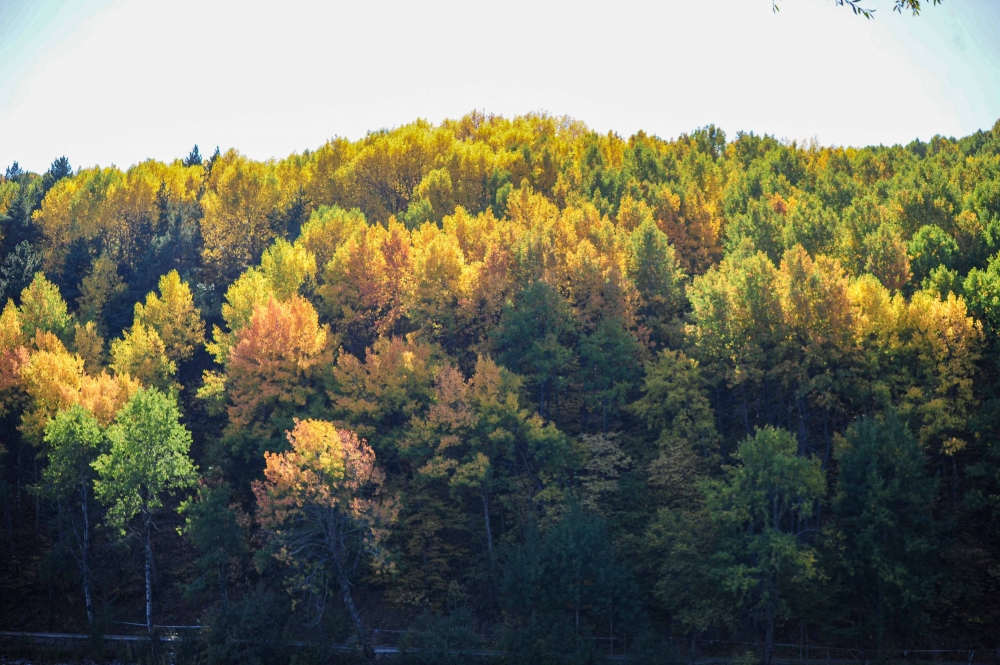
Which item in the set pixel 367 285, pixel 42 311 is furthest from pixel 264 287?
pixel 42 311

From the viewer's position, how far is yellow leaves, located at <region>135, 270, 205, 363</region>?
202ft

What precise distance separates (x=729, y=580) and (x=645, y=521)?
7.31m

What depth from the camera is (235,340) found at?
5522 cm

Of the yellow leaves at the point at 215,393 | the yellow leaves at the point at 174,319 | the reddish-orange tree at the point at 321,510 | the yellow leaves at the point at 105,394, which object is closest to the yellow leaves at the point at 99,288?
the yellow leaves at the point at 174,319

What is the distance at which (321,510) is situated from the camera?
42.9 metres

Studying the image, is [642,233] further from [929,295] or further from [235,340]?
[235,340]

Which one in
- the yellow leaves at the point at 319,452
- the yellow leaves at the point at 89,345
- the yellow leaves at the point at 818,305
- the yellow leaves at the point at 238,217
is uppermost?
the yellow leaves at the point at 238,217

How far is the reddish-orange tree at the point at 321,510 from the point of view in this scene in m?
42.1

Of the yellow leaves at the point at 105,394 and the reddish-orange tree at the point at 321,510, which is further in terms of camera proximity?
the yellow leaves at the point at 105,394

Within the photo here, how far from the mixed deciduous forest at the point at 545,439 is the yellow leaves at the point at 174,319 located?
0.70 ft

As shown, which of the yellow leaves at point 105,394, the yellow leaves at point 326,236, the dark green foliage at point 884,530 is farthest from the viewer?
the yellow leaves at point 326,236

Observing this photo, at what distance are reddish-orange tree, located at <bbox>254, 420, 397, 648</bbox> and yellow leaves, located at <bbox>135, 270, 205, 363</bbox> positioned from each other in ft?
71.0

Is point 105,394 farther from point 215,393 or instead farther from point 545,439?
point 545,439

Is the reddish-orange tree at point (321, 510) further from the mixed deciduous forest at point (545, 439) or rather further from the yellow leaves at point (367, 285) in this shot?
the yellow leaves at point (367, 285)
